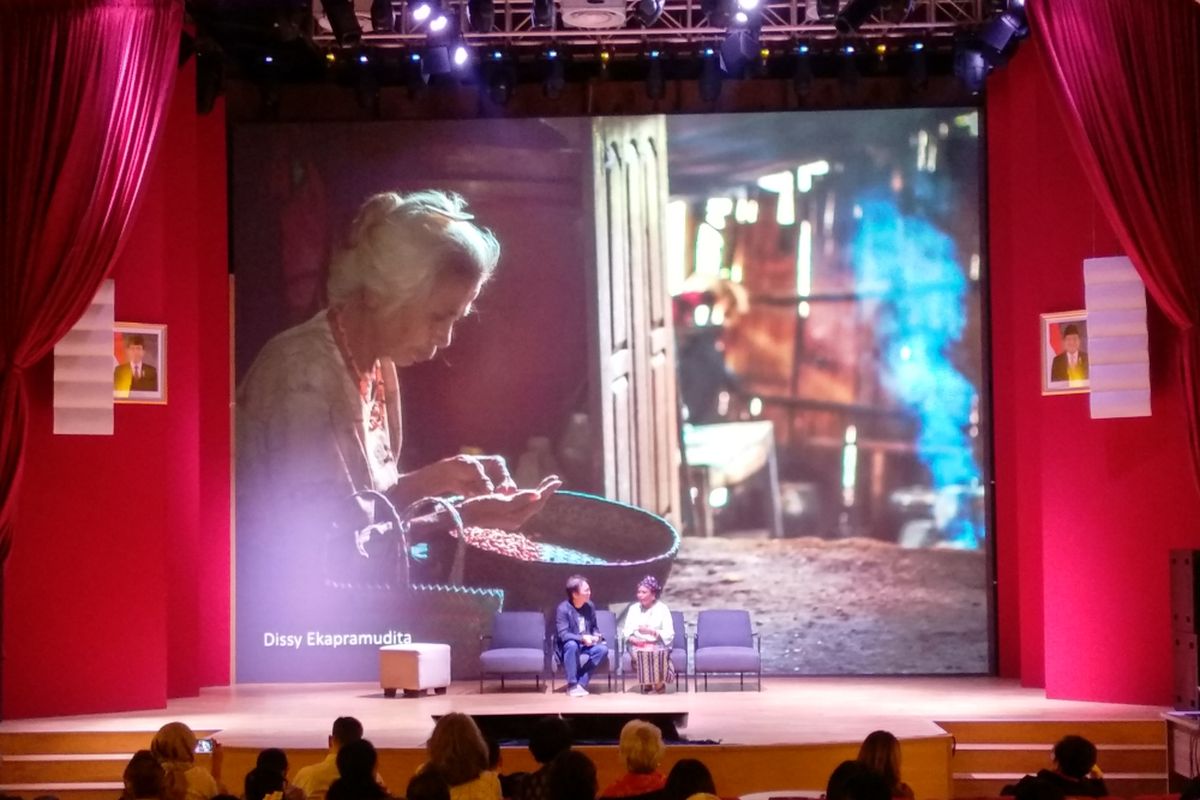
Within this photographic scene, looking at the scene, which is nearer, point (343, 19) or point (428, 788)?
point (428, 788)

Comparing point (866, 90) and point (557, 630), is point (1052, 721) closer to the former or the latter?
point (557, 630)

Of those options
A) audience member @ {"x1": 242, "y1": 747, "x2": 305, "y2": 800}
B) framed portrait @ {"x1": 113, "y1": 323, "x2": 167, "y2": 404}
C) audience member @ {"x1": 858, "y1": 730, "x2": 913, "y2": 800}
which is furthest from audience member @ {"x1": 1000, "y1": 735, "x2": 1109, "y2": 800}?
framed portrait @ {"x1": 113, "y1": 323, "x2": 167, "y2": 404}

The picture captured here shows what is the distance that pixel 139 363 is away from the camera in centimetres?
1079

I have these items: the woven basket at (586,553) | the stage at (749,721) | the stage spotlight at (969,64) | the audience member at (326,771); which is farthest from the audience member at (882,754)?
the stage spotlight at (969,64)

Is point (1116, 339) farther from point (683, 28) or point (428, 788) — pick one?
point (428, 788)

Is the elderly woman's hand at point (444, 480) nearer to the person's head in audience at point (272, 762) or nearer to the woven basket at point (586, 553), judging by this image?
the woven basket at point (586, 553)


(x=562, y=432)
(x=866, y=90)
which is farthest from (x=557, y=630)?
(x=866, y=90)

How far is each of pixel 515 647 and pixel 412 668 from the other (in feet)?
2.46

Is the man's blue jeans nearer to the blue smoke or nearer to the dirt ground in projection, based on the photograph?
the dirt ground in projection

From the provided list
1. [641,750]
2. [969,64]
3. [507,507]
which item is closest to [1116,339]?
[969,64]

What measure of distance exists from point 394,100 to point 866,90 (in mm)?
3720

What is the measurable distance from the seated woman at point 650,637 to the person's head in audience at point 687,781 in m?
6.44

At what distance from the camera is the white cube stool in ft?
36.9

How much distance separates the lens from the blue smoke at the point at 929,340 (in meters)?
12.3
